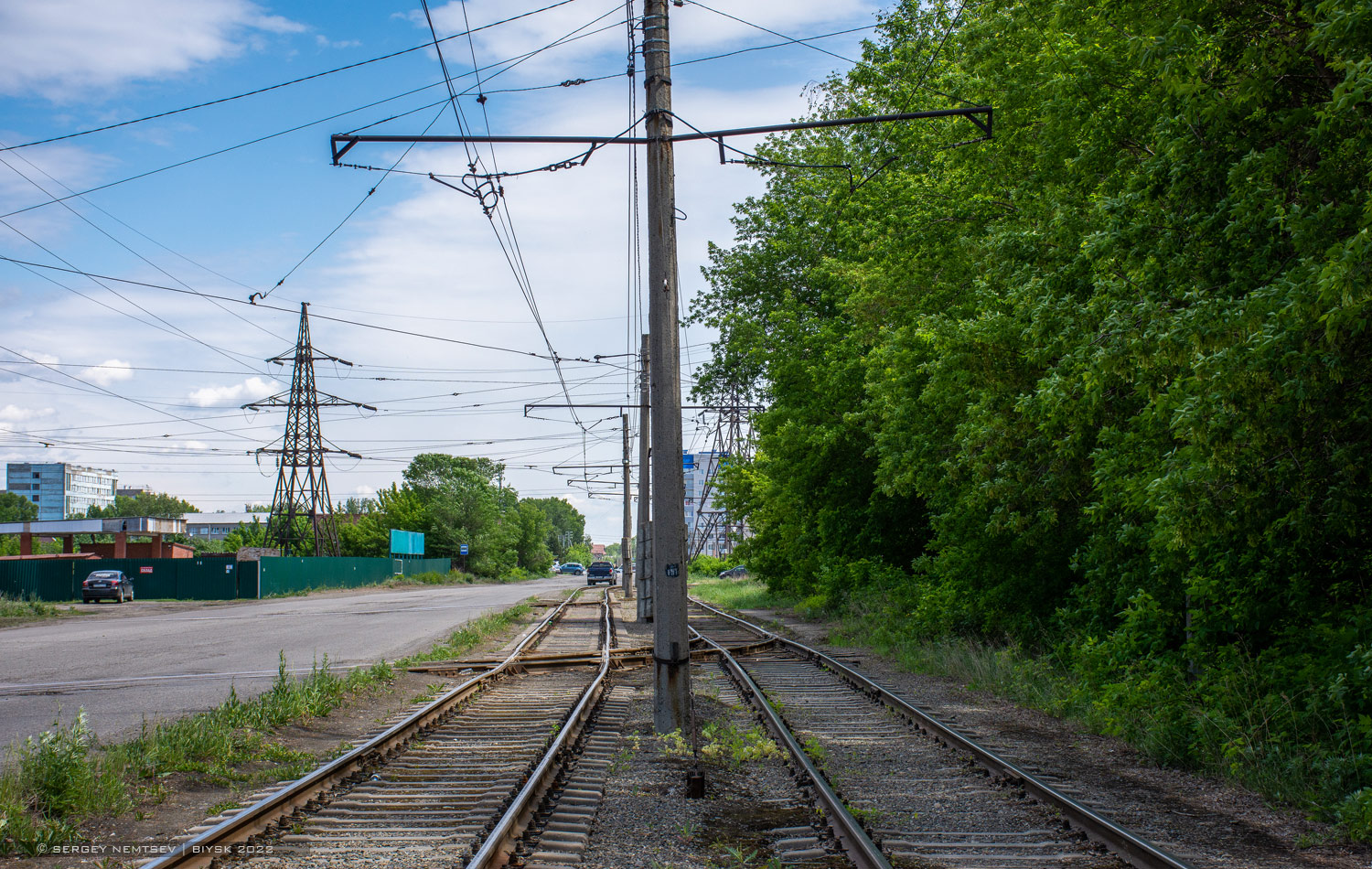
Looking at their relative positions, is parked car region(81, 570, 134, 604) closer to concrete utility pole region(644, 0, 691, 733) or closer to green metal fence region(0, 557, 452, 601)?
green metal fence region(0, 557, 452, 601)

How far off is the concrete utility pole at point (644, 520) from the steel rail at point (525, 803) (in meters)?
13.3

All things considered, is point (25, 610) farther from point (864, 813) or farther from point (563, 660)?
point (864, 813)

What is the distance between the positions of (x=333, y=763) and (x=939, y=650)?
11.9 metres

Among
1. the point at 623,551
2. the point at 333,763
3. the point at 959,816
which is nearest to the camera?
the point at 959,816

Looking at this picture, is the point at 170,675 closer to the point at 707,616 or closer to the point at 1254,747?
the point at 1254,747

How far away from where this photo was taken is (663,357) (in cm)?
1124

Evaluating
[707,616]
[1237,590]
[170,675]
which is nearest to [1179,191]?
[1237,590]

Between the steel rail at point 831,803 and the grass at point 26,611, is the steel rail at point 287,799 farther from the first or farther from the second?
the grass at point 26,611

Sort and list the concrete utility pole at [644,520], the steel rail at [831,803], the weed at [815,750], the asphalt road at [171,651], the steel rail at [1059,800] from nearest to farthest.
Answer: the steel rail at [1059,800] → the steel rail at [831,803] → the weed at [815,750] → the asphalt road at [171,651] → the concrete utility pole at [644,520]

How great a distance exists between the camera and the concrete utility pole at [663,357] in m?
11.2

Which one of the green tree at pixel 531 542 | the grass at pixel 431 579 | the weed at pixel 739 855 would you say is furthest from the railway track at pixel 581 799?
the green tree at pixel 531 542

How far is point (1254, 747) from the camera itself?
8.51m

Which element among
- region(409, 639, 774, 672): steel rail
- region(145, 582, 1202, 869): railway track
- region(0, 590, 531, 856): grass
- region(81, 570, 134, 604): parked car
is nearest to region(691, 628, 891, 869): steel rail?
region(145, 582, 1202, 869): railway track

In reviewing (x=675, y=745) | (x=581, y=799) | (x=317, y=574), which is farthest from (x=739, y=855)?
(x=317, y=574)
